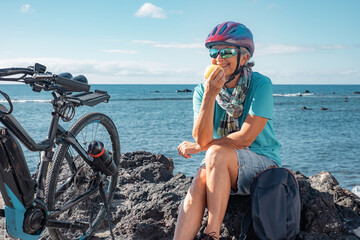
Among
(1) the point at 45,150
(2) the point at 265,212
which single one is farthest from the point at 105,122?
(2) the point at 265,212

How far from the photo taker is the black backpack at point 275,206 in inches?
117

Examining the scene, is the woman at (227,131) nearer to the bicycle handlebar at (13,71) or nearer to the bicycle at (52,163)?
the bicycle at (52,163)

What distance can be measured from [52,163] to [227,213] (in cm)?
144

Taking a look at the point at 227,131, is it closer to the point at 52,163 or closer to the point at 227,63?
the point at 227,63

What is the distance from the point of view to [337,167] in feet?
35.3

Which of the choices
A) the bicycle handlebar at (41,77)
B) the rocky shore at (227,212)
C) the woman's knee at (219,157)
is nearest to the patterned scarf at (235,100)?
the woman's knee at (219,157)

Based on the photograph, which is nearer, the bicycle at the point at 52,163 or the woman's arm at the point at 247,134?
the bicycle at the point at 52,163

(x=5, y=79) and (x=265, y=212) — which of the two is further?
(x=265, y=212)

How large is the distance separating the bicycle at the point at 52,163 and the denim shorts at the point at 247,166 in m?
1.10

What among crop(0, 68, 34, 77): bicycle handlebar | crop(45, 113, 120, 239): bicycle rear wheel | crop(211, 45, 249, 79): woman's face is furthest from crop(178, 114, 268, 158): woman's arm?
crop(0, 68, 34, 77): bicycle handlebar

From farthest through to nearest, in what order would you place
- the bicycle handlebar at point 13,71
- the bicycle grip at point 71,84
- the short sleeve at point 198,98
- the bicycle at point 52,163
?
the short sleeve at point 198,98
the bicycle grip at point 71,84
the bicycle at point 52,163
the bicycle handlebar at point 13,71

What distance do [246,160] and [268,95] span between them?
1.73 feet

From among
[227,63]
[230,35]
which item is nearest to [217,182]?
[227,63]

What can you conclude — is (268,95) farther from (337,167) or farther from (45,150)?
(337,167)
